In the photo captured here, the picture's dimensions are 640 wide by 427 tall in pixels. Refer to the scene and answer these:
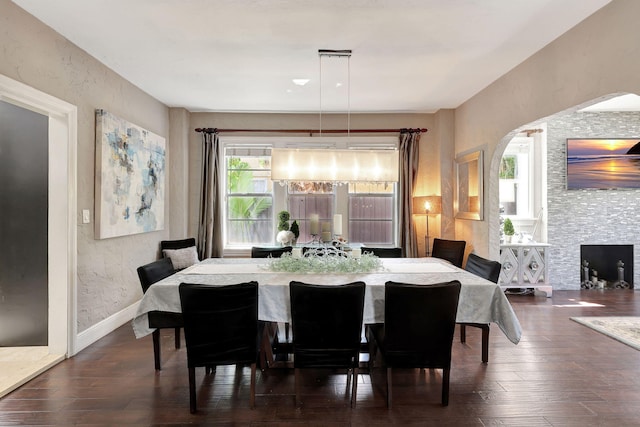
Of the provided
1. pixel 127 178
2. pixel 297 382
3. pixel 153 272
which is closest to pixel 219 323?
pixel 297 382

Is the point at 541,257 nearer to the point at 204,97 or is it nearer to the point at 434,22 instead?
the point at 434,22

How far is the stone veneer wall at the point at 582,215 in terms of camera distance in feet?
18.6

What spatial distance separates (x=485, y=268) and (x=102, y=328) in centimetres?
376

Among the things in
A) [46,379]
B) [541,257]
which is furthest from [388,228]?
[46,379]

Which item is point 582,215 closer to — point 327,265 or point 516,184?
point 516,184

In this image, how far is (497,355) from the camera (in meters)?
3.22

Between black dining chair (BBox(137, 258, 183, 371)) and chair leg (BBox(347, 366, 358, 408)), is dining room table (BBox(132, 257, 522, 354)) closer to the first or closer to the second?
black dining chair (BBox(137, 258, 183, 371))

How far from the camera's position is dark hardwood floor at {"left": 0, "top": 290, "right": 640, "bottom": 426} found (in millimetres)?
2271

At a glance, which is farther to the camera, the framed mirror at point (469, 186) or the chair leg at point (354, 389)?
the framed mirror at point (469, 186)

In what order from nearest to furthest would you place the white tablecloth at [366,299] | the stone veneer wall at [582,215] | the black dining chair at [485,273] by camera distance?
the white tablecloth at [366,299], the black dining chair at [485,273], the stone veneer wall at [582,215]

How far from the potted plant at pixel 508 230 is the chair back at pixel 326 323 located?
4047 millimetres

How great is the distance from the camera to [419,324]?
7.53ft

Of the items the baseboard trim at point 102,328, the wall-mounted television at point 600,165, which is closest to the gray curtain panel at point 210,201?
the baseboard trim at point 102,328

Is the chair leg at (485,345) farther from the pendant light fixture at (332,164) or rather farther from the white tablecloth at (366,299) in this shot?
the pendant light fixture at (332,164)
